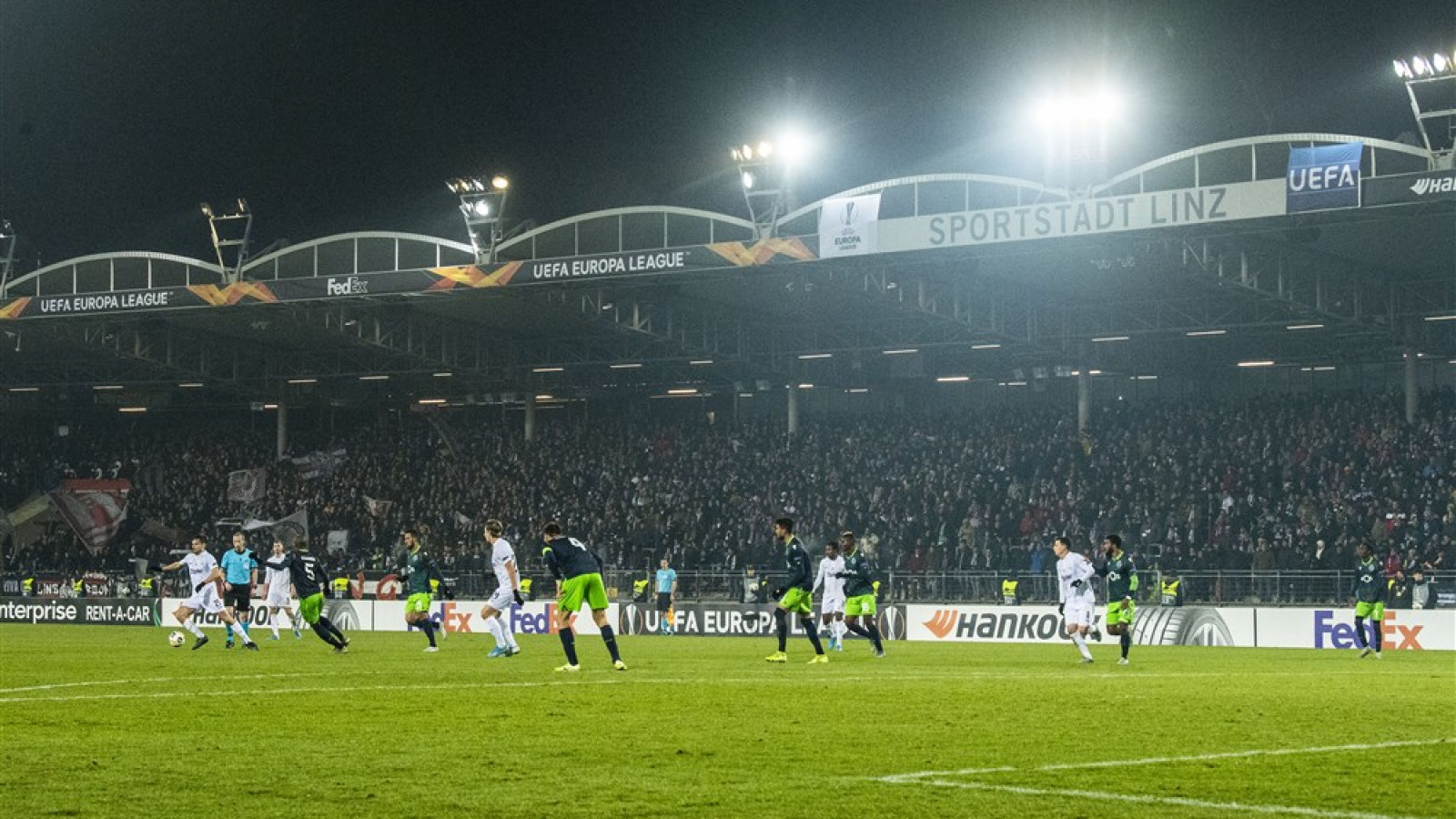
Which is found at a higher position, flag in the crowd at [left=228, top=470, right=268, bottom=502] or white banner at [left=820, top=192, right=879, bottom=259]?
white banner at [left=820, top=192, right=879, bottom=259]

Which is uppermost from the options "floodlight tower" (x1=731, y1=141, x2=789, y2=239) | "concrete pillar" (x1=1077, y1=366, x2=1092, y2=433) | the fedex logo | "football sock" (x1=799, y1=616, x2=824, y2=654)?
"floodlight tower" (x1=731, y1=141, x2=789, y2=239)

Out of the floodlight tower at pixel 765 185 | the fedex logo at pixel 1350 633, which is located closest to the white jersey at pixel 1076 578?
the fedex logo at pixel 1350 633

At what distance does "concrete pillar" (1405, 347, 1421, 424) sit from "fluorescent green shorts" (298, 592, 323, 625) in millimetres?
30696

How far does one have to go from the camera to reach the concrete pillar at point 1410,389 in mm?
49281

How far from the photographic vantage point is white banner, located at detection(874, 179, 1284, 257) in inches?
1594

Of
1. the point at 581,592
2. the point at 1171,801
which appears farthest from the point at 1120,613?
the point at 1171,801

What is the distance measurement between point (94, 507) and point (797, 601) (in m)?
45.7

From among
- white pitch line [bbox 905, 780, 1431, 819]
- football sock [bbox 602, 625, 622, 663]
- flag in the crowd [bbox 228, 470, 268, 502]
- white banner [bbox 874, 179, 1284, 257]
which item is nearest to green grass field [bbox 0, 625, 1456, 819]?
white pitch line [bbox 905, 780, 1431, 819]

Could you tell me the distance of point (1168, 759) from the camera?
12.3m

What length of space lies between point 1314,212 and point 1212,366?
19.6 meters

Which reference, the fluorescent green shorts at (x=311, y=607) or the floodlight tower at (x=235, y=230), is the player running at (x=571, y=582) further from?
the floodlight tower at (x=235, y=230)

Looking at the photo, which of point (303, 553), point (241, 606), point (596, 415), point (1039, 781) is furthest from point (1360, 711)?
point (596, 415)

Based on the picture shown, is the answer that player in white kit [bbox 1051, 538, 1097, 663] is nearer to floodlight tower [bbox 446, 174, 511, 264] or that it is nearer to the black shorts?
the black shorts

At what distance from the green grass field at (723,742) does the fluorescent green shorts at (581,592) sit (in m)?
0.88
